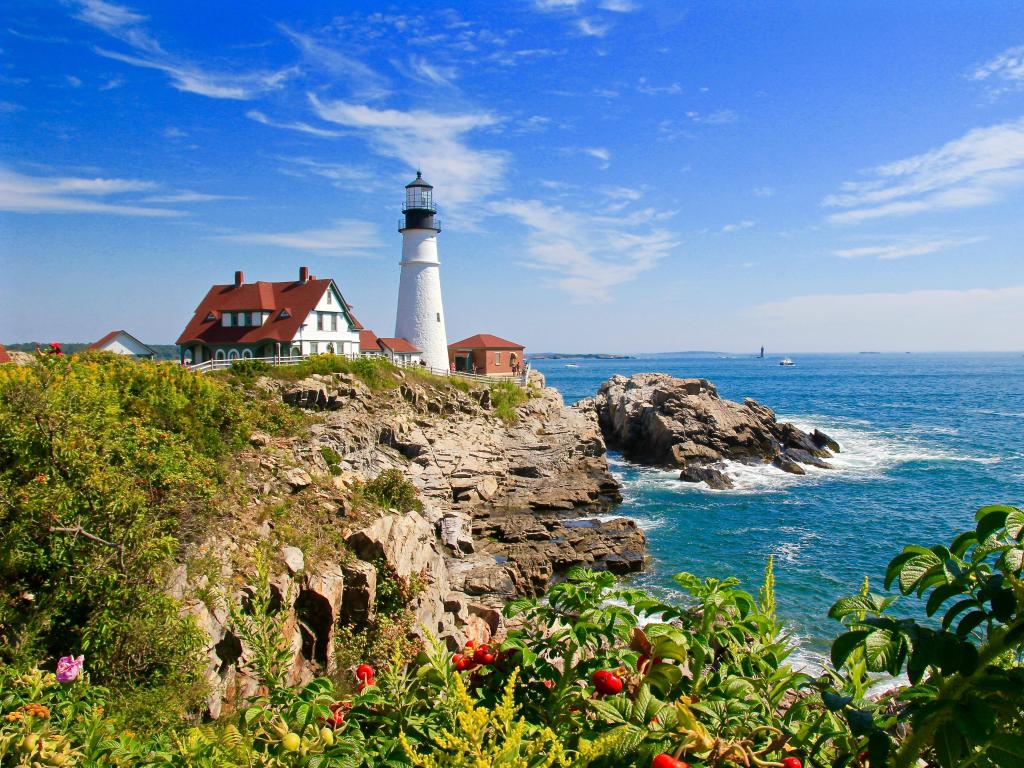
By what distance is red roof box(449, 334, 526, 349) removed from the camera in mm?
56719

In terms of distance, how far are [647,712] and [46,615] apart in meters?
8.98

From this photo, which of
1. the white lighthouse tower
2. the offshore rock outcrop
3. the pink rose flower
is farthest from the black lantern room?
the pink rose flower

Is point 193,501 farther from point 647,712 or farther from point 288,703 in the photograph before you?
point 647,712

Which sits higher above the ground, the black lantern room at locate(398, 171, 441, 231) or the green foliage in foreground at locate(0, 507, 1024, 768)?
the black lantern room at locate(398, 171, 441, 231)

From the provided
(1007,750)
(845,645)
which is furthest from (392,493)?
(1007,750)

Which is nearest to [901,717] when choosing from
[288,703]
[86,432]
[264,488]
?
[288,703]

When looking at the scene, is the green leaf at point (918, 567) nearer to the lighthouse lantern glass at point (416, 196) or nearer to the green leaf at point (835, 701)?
the green leaf at point (835, 701)

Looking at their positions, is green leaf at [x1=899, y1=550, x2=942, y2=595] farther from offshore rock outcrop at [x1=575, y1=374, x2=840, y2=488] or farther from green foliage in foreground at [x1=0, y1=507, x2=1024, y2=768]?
offshore rock outcrop at [x1=575, y1=374, x2=840, y2=488]

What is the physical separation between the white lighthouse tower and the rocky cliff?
6.90 metres

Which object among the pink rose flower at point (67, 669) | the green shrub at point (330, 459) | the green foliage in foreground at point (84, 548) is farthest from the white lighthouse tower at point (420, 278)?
the pink rose flower at point (67, 669)

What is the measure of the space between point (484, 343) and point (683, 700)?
178 feet

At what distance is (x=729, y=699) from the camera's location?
318 centimetres

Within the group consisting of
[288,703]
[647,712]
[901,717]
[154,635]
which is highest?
[901,717]

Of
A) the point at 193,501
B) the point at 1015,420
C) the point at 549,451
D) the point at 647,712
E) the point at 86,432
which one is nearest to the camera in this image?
the point at 647,712
